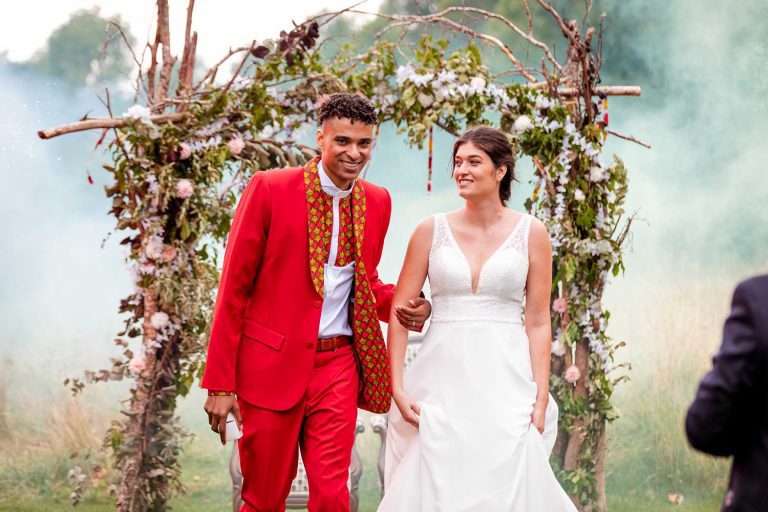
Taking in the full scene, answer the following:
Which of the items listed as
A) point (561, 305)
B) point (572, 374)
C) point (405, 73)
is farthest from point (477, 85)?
point (572, 374)

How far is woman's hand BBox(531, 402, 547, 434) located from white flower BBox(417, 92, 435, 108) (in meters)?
2.31

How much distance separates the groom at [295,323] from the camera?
371cm

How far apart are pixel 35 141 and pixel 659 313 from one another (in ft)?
17.9

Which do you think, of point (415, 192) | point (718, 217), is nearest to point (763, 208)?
point (718, 217)

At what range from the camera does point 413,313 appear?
3898 mm

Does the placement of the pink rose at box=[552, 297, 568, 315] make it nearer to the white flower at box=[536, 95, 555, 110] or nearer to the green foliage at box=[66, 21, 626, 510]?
the green foliage at box=[66, 21, 626, 510]

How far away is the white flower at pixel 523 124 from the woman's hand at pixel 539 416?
2.21 meters

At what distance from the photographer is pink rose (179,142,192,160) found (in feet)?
17.6

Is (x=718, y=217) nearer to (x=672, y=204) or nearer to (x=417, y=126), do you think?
(x=672, y=204)

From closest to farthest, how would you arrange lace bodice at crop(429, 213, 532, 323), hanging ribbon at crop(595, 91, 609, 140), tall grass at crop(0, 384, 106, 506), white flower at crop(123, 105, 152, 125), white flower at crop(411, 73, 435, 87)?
1. lace bodice at crop(429, 213, 532, 323)
2. white flower at crop(123, 105, 152, 125)
3. white flower at crop(411, 73, 435, 87)
4. hanging ribbon at crop(595, 91, 609, 140)
5. tall grass at crop(0, 384, 106, 506)

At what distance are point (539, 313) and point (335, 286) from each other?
0.79 metres

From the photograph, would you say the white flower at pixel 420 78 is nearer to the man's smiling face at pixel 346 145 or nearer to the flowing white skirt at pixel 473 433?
the man's smiling face at pixel 346 145

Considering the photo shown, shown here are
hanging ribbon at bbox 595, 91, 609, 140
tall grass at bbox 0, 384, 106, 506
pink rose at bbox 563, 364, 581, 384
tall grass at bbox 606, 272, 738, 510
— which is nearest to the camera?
hanging ribbon at bbox 595, 91, 609, 140

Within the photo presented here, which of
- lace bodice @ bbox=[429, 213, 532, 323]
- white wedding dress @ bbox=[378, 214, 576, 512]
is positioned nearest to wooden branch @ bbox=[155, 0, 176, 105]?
white wedding dress @ bbox=[378, 214, 576, 512]
